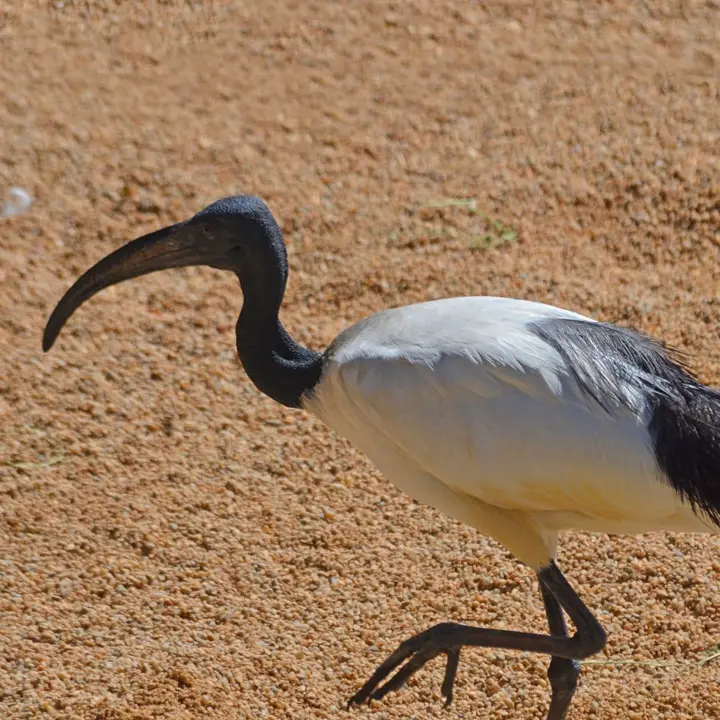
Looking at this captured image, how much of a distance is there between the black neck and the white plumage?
21 cm

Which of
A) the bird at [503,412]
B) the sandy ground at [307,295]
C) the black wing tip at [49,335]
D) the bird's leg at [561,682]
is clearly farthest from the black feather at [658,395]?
the black wing tip at [49,335]

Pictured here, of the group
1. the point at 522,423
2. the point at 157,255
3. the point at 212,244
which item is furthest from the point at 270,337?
the point at 522,423

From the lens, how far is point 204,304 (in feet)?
22.3

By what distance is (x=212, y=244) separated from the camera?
461 cm

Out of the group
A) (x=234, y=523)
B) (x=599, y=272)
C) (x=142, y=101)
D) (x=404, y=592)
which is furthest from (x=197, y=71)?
(x=404, y=592)

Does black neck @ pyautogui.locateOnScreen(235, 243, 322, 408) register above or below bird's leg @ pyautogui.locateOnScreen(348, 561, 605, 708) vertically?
above

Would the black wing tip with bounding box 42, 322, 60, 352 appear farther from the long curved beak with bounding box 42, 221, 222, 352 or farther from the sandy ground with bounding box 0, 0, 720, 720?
the sandy ground with bounding box 0, 0, 720, 720

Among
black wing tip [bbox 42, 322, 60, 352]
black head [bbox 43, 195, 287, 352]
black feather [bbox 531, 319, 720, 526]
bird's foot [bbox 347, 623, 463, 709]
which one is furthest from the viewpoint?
black wing tip [bbox 42, 322, 60, 352]

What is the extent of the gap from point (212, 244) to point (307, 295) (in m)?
2.25

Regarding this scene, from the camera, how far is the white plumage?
404cm

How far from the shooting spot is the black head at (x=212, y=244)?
455 cm

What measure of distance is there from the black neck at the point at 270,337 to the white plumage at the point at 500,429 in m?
0.21

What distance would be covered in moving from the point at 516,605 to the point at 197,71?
4.61 m

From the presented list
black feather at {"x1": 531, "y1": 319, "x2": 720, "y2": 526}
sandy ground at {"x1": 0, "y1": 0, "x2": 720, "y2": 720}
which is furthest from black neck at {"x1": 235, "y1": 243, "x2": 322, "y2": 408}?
sandy ground at {"x1": 0, "y1": 0, "x2": 720, "y2": 720}
